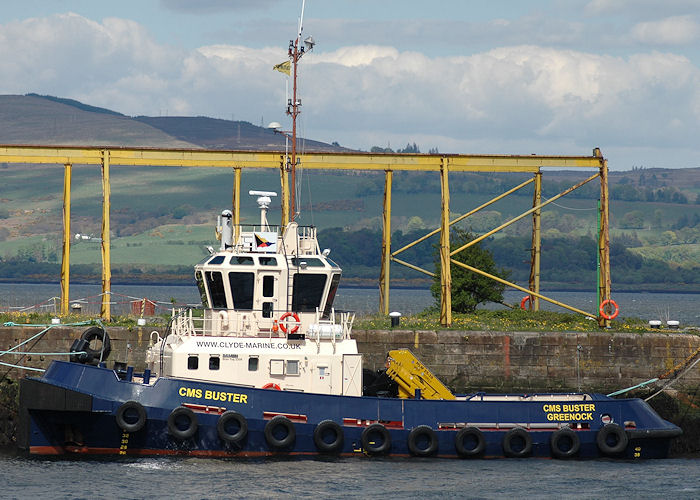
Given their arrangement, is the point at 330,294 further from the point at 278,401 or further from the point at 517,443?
the point at 517,443

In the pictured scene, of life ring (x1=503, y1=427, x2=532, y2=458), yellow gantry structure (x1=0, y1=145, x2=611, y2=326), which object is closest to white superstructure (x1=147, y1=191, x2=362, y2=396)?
life ring (x1=503, y1=427, x2=532, y2=458)

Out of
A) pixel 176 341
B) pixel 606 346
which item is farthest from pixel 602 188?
pixel 176 341

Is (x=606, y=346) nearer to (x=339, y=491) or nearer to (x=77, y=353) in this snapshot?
(x=339, y=491)

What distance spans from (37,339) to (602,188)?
1749cm

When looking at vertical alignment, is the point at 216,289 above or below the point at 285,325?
above

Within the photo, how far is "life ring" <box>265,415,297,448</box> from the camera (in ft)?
75.9

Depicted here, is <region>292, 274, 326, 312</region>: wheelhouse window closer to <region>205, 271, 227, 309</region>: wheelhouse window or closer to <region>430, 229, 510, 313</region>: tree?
<region>205, 271, 227, 309</region>: wheelhouse window

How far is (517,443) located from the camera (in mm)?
24047

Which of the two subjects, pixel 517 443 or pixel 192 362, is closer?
pixel 192 362

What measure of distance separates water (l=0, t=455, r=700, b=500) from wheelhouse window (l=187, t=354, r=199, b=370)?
202 centimetres

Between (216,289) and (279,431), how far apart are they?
371cm

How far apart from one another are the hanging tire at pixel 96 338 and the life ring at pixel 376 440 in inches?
255

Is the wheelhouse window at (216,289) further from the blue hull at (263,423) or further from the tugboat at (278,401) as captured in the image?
the blue hull at (263,423)

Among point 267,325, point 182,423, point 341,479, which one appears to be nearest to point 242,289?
point 267,325
